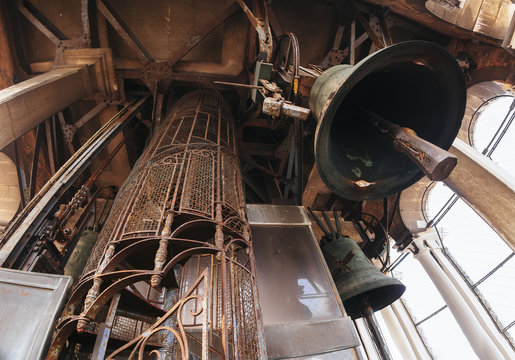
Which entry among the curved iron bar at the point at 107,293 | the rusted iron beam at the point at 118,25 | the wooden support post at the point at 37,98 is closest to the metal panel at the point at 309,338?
the curved iron bar at the point at 107,293

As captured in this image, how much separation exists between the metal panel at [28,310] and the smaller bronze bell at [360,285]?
318cm

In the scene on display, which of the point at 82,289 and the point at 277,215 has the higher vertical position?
the point at 277,215

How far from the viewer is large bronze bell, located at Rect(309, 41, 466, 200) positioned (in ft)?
7.03

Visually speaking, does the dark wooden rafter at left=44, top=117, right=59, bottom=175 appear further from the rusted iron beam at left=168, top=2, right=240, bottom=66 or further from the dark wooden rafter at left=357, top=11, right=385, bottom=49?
the dark wooden rafter at left=357, top=11, right=385, bottom=49

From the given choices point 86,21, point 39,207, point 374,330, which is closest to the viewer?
point 39,207

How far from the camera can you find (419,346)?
841cm

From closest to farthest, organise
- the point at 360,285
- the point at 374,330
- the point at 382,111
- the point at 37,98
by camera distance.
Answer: the point at 382,111 → the point at 374,330 → the point at 360,285 → the point at 37,98

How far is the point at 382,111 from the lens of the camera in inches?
117

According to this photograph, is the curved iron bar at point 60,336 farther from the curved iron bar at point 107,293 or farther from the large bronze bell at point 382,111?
the large bronze bell at point 382,111

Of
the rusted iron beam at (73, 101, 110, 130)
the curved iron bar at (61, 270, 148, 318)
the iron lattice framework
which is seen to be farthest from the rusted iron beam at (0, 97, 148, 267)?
the rusted iron beam at (73, 101, 110, 130)

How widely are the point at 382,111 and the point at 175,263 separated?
104 inches

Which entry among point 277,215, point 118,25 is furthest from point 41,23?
point 277,215

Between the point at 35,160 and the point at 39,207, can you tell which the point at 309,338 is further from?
the point at 35,160

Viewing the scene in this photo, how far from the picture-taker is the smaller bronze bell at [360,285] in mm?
3596
